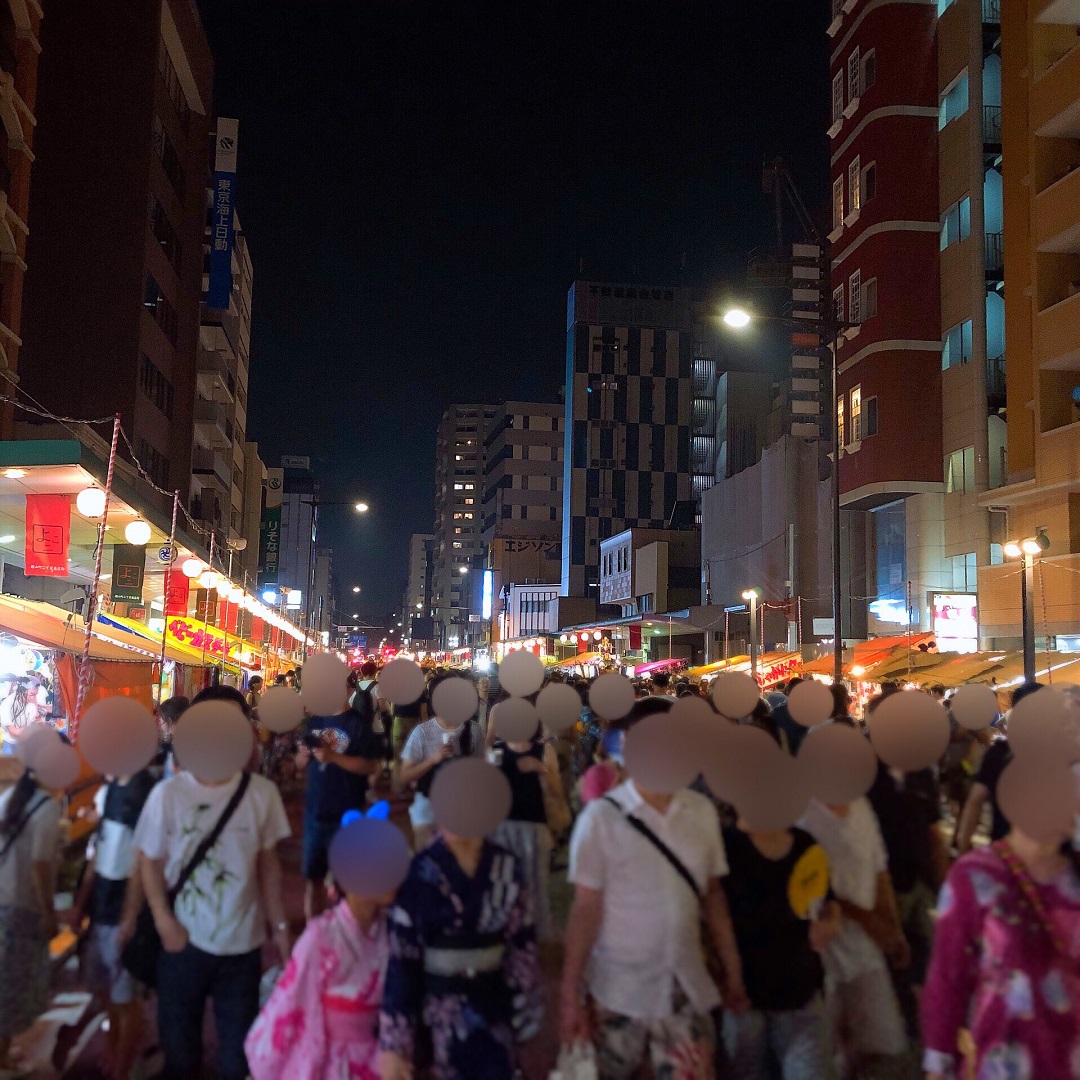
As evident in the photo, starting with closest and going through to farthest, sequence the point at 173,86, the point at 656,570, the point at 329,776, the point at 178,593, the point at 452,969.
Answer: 1. the point at 452,969
2. the point at 329,776
3. the point at 178,593
4. the point at 173,86
5. the point at 656,570

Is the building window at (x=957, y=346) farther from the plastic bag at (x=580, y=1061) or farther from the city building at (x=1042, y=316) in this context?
the plastic bag at (x=580, y=1061)

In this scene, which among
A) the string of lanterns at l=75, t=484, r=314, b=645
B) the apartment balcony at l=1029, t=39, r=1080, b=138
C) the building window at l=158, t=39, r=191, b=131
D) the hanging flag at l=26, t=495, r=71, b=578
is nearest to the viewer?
the string of lanterns at l=75, t=484, r=314, b=645

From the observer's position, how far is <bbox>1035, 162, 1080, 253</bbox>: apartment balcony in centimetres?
2206

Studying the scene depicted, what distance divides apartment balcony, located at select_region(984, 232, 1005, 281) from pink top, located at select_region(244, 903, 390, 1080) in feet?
91.5

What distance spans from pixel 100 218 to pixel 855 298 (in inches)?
957

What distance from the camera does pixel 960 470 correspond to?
27.2 meters

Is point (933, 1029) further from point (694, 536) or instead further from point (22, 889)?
point (694, 536)

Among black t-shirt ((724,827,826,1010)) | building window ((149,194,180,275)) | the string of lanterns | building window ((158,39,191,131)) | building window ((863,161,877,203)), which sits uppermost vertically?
building window ((158,39,191,131))

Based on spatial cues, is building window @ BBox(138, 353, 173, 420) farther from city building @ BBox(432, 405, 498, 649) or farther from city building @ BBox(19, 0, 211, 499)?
city building @ BBox(432, 405, 498, 649)

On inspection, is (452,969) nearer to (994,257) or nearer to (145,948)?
(145,948)

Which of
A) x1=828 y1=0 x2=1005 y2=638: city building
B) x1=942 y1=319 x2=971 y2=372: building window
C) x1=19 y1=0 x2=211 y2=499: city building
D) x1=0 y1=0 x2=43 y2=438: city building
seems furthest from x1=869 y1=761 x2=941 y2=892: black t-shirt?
x1=19 y1=0 x2=211 y2=499: city building

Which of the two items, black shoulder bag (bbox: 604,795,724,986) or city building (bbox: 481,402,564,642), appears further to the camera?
city building (bbox: 481,402,564,642)

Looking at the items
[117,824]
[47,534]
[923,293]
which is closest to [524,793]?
[117,824]

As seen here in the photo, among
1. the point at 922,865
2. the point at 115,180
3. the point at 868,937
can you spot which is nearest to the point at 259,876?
the point at 868,937
